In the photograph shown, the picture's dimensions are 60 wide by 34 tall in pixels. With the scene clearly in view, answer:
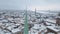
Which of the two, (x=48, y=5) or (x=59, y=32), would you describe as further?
(x=48, y=5)

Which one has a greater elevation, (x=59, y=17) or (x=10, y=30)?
(x=59, y=17)

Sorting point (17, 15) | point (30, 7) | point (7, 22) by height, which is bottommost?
point (7, 22)

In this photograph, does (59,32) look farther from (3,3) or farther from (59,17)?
(3,3)

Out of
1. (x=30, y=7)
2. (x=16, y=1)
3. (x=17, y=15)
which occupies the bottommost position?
Result: (x=17, y=15)

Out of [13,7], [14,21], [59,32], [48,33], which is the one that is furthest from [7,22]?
[59,32]

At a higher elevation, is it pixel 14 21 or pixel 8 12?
pixel 8 12

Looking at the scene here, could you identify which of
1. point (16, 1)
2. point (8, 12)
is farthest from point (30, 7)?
point (8, 12)

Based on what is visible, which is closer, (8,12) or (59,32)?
(59,32)

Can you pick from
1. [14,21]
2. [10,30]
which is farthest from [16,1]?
[10,30]

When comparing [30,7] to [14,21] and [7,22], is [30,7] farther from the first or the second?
[7,22]
